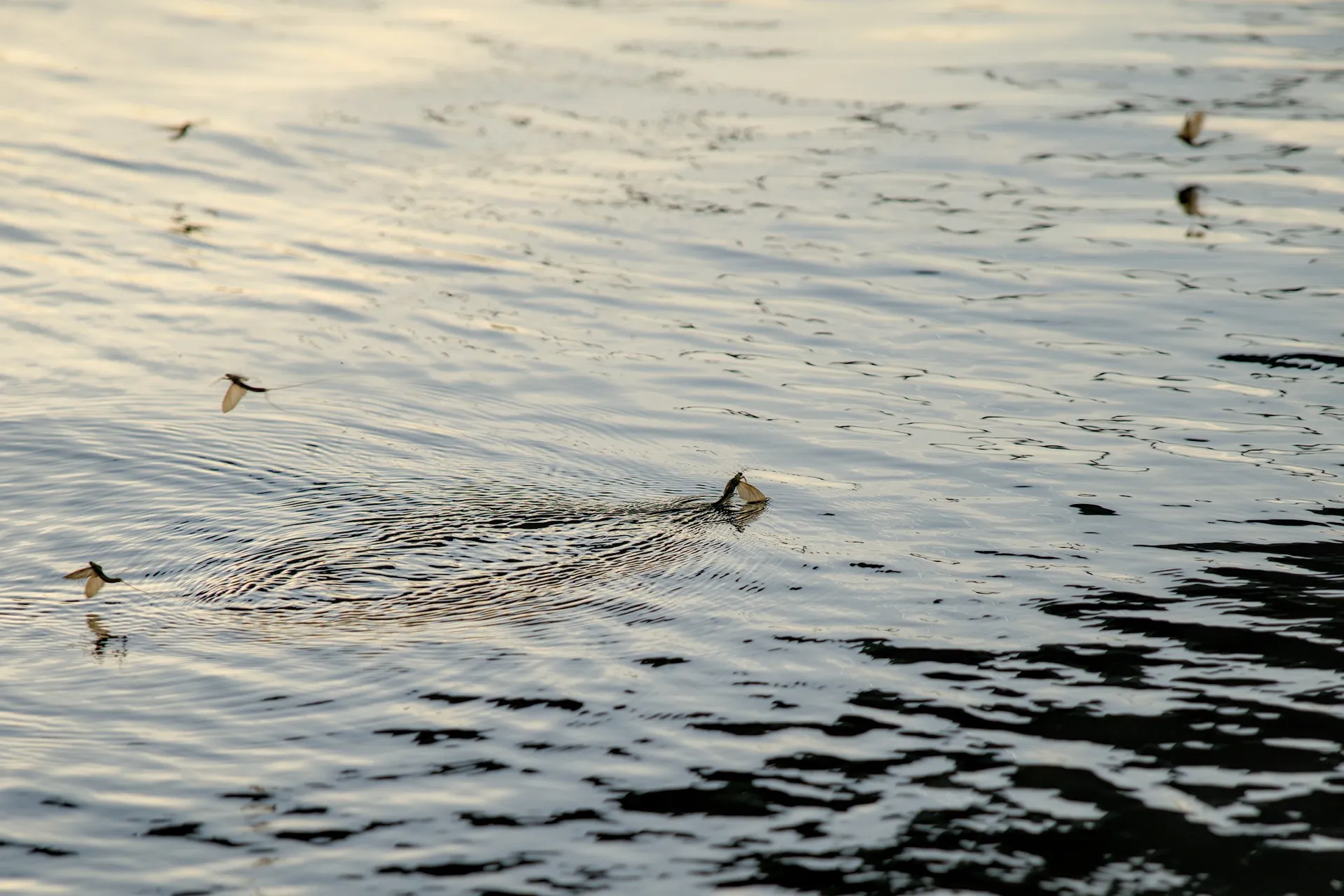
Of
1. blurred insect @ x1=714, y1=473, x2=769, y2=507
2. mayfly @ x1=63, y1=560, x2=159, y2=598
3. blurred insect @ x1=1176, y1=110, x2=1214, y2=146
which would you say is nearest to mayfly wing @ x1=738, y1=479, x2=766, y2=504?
blurred insect @ x1=714, y1=473, x2=769, y2=507

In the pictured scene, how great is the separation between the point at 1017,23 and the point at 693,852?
15.4 m

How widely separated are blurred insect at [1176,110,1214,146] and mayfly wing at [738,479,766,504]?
305 inches

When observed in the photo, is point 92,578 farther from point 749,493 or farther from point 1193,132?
point 1193,132

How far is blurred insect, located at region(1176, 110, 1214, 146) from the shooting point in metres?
12.6

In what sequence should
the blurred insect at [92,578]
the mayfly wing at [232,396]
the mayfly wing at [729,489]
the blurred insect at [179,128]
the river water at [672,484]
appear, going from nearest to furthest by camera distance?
the river water at [672,484] < the blurred insect at [92,578] < the mayfly wing at [729,489] < the mayfly wing at [232,396] < the blurred insect at [179,128]

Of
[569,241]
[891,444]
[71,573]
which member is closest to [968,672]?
[891,444]

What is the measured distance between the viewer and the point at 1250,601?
18.6 ft

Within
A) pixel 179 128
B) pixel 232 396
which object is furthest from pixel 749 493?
pixel 179 128

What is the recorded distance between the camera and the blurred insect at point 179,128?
1304cm

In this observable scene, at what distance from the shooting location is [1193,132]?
A: 1266 centimetres

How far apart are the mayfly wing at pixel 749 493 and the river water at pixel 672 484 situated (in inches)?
1.9

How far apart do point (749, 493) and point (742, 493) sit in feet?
0.14

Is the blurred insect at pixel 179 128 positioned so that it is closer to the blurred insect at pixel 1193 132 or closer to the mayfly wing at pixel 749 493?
the mayfly wing at pixel 749 493

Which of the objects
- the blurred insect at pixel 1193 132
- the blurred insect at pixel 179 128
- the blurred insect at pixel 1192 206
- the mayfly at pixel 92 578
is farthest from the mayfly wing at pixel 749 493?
the blurred insect at pixel 179 128
